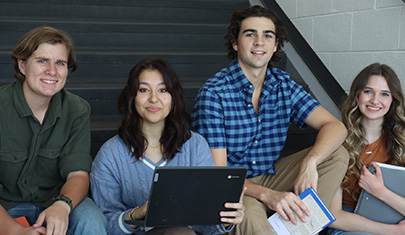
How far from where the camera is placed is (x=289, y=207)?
188 cm

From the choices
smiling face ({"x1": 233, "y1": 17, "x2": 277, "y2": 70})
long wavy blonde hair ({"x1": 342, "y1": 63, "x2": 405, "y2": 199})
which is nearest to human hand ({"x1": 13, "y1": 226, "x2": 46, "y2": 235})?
smiling face ({"x1": 233, "y1": 17, "x2": 277, "y2": 70})

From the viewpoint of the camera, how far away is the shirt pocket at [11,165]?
181 cm

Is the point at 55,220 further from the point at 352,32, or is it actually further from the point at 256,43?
the point at 352,32

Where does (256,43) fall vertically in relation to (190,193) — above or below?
above

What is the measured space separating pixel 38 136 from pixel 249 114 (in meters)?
0.91

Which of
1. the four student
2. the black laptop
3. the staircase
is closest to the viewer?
the black laptop

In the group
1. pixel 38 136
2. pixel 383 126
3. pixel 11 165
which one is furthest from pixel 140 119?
pixel 383 126

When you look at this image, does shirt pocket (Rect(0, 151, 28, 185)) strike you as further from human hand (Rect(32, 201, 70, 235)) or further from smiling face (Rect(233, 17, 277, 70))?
smiling face (Rect(233, 17, 277, 70))

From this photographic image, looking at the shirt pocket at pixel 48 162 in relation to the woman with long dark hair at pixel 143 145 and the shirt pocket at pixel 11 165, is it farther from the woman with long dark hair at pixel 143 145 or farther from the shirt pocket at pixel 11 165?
the woman with long dark hair at pixel 143 145

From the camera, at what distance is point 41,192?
1.88 m

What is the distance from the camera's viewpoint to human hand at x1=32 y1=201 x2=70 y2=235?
156 centimetres

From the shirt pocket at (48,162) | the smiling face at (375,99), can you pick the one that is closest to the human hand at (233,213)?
the shirt pocket at (48,162)

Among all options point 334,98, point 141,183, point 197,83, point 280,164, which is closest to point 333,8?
point 334,98

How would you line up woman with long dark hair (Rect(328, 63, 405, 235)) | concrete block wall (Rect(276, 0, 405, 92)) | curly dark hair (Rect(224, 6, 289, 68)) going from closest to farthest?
woman with long dark hair (Rect(328, 63, 405, 235)) → curly dark hair (Rect(224, 6, 289, 68)) → concrete block wall (Rect(276, 0, 405, 92))
